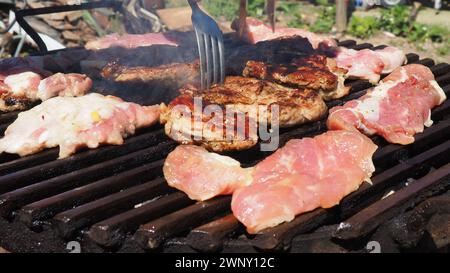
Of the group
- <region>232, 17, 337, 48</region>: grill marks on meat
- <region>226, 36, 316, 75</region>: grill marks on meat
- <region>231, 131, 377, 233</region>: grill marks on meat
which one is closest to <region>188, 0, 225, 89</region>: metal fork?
<region>226, 36, 316, 75</region>: grill marks on meat

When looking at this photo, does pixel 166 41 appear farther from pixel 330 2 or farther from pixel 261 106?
pixel 330 2

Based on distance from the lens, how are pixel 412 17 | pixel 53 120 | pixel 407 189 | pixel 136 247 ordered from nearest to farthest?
pixel 136 247 < pixel 407 189 < pixel 53 120 < pixel 412 17

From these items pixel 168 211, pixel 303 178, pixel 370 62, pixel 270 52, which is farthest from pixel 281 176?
pixel 370 62

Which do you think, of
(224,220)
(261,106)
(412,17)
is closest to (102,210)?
(224,220)

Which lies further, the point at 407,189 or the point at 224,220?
the point at 407,189

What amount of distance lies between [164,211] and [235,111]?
1.19 meters

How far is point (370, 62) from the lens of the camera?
531 centimetres

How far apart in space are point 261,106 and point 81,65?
6.82ft

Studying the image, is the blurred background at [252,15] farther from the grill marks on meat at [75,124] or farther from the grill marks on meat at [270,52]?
the grill marks on meat at [75,124]

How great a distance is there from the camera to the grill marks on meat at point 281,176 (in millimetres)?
3100

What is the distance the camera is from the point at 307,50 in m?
5.46

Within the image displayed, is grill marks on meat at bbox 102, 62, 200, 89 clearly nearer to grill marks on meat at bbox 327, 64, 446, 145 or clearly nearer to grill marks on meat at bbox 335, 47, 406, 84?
grill marks on meat at bbox 327, 64, 446, 145

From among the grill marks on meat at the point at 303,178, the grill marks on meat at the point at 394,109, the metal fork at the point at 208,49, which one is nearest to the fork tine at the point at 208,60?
the metal fork at the point at 208,49
